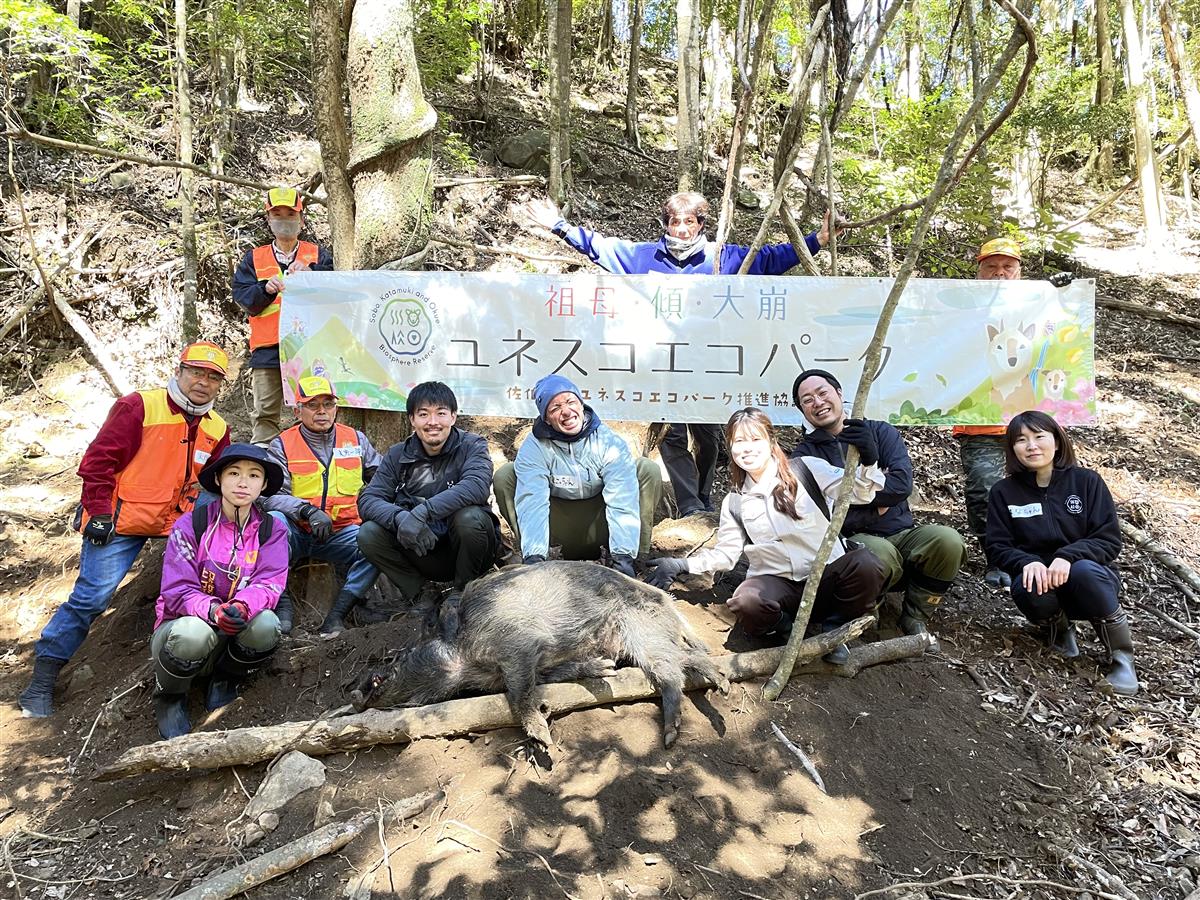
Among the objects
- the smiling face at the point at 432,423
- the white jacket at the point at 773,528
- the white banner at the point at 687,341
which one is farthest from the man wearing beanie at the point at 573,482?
the white banner at the point at 687,341

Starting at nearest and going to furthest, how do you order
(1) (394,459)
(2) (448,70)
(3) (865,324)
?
(1) (394,459), (3) (865,324), (2) (448,70)

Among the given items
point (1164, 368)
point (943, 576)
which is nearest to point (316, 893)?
point (943, 576)

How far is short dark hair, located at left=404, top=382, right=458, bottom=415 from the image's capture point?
13.8ft

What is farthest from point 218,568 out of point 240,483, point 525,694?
point 525,694

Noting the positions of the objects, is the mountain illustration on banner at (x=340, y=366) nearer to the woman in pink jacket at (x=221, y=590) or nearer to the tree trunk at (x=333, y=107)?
the tree trunk at (x=333, y=107)

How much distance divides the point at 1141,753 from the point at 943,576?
1086 mm

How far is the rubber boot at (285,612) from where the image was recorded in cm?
422

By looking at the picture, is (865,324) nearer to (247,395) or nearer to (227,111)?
(247,395)

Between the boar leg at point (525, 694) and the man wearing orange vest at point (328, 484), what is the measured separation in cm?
154

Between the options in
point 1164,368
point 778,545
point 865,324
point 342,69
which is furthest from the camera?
point 1164,368

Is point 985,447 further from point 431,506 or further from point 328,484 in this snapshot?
point 328,484

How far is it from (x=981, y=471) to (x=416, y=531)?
372cm

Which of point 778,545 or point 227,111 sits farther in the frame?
point 227,111

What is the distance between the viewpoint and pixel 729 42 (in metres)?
16.2
